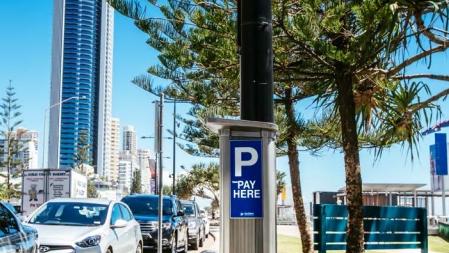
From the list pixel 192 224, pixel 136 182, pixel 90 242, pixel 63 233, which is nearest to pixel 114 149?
pixel 136 182

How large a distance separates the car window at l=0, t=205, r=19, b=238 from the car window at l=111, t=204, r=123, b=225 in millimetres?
4050

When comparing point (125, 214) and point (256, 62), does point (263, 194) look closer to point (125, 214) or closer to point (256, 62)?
point (256, 62)

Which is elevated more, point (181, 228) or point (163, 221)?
point (163, 221)

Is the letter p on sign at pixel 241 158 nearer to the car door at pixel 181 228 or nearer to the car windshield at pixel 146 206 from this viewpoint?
the car windshield at pixel 146 206

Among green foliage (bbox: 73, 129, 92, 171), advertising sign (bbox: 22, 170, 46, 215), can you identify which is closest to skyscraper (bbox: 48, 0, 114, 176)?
green foliage (bbox: 73, 129, 92, 171)

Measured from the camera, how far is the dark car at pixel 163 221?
17.2 meters

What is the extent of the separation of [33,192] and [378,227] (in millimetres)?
15266

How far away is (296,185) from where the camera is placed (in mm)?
16266

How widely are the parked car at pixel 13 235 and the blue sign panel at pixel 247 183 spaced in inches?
137

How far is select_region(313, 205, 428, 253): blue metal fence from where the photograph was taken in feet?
43.8

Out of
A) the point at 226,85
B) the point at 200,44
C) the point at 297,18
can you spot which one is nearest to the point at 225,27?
the point at 200,44

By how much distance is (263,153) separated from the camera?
186 inches

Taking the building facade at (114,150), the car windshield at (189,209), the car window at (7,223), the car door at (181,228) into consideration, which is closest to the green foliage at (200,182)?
the car windshield at (189,209)

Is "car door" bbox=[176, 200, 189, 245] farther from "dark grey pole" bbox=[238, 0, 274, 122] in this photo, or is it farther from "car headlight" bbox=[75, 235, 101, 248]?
"dark grey pole" bbox=[238, 0, 274, 122]
